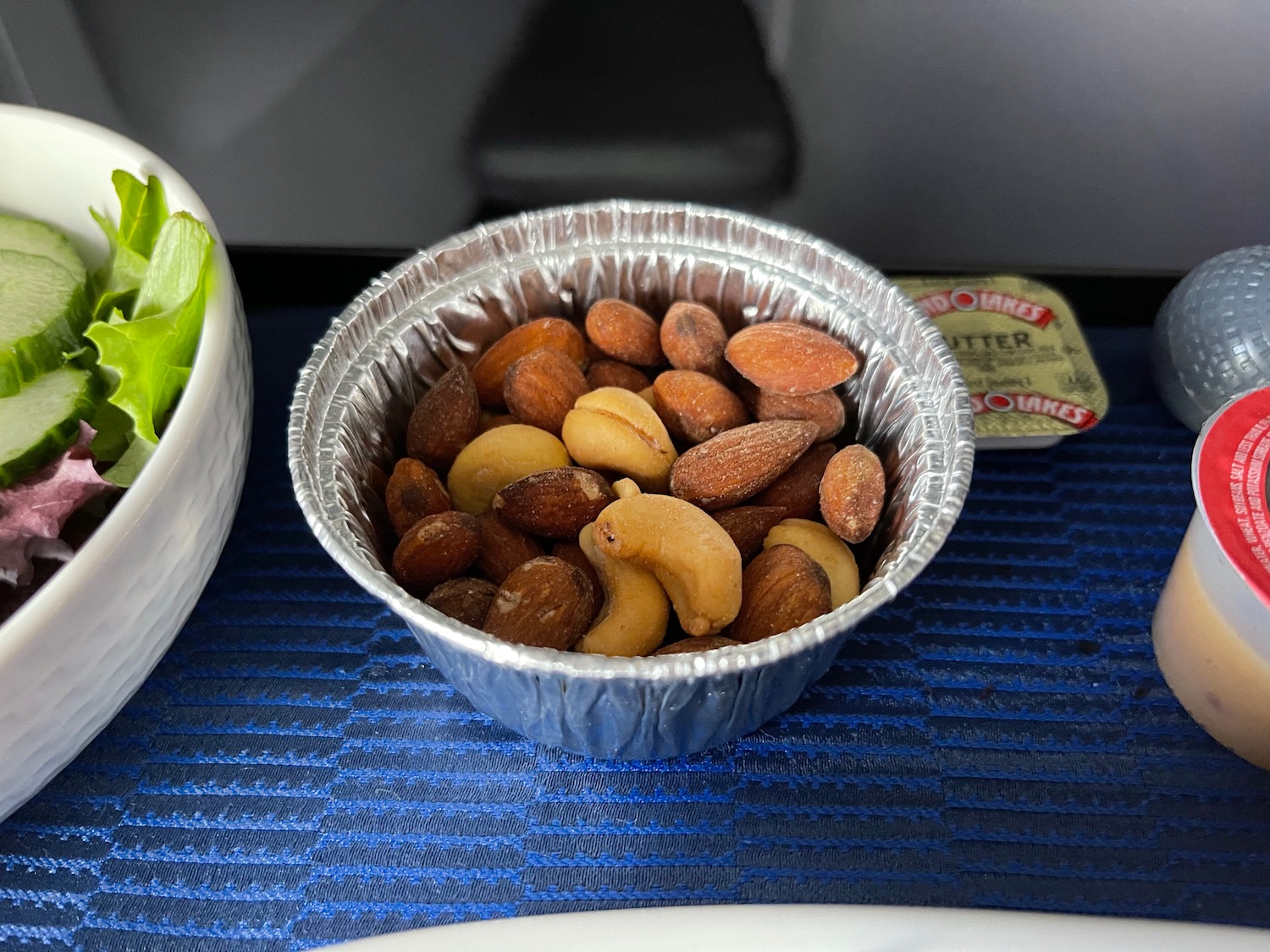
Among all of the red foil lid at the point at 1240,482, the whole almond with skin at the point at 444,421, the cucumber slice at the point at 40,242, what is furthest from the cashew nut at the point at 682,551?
the cucumber slice at the point at 40,242

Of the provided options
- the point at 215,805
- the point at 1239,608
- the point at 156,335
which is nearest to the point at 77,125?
the point at 156,335

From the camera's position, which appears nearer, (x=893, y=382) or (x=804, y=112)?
(x=893, y=382)

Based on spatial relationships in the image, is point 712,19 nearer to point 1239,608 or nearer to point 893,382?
point 893,382

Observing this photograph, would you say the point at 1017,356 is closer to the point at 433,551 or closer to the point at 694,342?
the point at 694,342

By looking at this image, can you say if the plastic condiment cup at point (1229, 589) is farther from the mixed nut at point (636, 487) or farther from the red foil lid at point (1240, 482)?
the mixed nut at point (636, 487)

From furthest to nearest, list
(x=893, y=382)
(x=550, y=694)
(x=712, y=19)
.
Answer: (x=712, y=19) < (x=893, y=382) < (x=550, y=694)

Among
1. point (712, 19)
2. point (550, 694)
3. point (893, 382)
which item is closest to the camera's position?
point (550, 694)

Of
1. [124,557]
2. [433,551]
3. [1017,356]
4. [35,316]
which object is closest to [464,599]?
[433,551]
